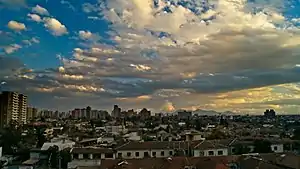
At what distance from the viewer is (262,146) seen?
46656 mm

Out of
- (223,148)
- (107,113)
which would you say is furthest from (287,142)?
(107,113)

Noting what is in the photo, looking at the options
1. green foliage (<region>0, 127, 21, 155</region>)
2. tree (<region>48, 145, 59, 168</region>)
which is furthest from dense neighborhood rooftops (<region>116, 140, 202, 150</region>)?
green foliage (<region>0, 127, 21, 155</region>)

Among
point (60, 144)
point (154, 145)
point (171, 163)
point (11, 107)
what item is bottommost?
point (171, 163)

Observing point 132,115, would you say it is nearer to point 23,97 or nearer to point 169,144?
point 23,97

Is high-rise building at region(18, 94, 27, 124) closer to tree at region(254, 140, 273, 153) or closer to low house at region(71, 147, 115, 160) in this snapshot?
low house at region(71, 147, 115, 160)

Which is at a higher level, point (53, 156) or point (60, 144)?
point (60, 144)

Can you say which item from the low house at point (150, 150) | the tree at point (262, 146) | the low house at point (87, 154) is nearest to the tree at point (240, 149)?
the tree at point (262, 146)

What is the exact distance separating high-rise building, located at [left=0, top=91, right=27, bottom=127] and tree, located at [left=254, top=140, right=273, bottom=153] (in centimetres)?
7472

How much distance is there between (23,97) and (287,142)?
94601mm

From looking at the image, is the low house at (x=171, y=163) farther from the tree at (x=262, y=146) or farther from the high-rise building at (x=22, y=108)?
the high-rise building at (x=22, y=108)

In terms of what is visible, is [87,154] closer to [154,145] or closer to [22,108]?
[154,145]

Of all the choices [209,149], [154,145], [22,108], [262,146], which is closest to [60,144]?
[154,145]

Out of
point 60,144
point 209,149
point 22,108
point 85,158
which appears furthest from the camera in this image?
point 22,108

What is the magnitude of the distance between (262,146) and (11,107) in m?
83.0
